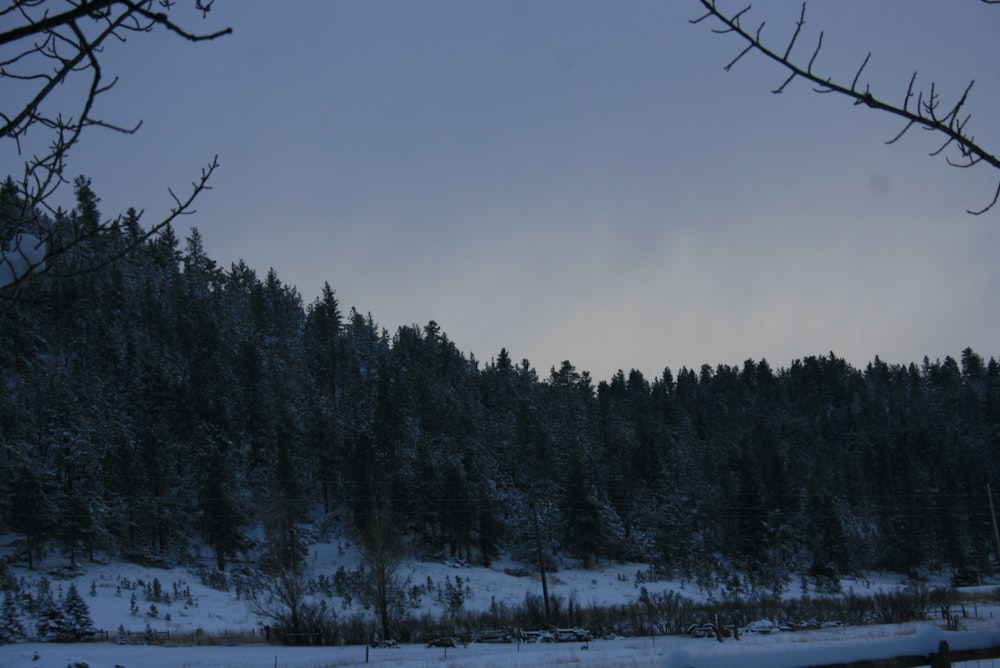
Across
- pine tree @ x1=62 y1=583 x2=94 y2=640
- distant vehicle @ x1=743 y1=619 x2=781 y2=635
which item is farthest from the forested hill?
distant vehicle @ x1=743 y1=619 x2=781 y2=635

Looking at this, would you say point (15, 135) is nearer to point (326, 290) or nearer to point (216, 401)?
point (216, 401)

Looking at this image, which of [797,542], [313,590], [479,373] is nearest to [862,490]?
[797,542]

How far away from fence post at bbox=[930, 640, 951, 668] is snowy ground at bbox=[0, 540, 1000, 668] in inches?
1.8

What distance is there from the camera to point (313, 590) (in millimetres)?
37812

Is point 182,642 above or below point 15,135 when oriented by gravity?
below

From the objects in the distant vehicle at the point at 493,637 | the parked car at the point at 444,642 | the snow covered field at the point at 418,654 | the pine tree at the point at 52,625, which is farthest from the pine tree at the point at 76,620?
the distant vehicle at the point at 493,637

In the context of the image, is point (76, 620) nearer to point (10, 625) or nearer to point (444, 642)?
point (10, 625)

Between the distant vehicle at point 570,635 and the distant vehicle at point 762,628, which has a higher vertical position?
the distant vehicle at point 570,635

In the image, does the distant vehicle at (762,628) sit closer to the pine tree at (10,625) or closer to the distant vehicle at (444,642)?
the distant vehicle at (444,642)

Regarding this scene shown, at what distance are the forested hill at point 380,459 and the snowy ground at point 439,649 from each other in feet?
12.6

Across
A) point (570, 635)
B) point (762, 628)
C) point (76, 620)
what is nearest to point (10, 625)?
point (76, 620)

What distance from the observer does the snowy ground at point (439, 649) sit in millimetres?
3471

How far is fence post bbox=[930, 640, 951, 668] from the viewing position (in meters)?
3.44

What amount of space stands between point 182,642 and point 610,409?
6259 cm
